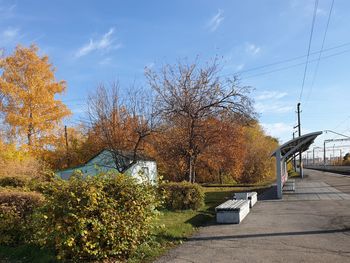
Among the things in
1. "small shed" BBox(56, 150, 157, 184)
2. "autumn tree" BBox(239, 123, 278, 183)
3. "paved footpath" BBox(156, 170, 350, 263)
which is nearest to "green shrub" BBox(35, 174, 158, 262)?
"paved footpath" BBox(156, 170, 350, 263)

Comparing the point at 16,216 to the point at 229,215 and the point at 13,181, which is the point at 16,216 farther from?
the point at 13,181

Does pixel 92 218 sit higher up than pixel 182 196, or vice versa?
pixel 92 218

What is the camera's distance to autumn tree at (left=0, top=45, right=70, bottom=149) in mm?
31750

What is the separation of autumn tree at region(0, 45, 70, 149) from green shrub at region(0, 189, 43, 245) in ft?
80.0

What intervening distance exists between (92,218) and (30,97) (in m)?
28.5

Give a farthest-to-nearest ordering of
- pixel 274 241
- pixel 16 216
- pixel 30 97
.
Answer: pixel 30 97, pixel 16 216, pixel 274 241

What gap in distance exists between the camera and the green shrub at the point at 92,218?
6.27 metres

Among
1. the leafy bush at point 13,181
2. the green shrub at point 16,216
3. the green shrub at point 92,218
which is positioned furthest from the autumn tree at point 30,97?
the green shrub at point 92,218

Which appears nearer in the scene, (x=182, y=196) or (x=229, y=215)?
(x=229, y=215)

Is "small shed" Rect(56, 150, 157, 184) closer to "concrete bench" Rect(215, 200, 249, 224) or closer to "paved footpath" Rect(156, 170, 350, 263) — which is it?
"concrete bench" Rect(215, 200, 249, 224)

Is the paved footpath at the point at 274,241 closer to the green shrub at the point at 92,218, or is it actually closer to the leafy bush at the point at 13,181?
the green shrub at the point at 92,218

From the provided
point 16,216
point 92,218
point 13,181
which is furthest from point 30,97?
point 92,218

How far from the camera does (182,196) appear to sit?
45.6 feet

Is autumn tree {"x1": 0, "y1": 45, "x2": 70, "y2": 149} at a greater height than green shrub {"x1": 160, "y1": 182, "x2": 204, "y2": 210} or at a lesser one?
greater
